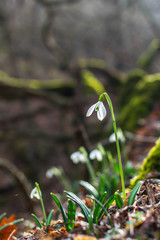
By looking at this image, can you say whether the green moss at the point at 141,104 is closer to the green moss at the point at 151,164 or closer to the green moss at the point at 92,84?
the green moss at the point at 92,84

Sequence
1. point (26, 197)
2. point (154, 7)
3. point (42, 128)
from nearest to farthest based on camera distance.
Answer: point (26, 197), point (42, 128), point (154, 7)

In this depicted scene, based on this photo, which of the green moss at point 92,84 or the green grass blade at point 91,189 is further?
the green moss at point 92,84

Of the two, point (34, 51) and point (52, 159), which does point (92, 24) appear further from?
point (52, 159)

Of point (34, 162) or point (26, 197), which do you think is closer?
point (26, 197)

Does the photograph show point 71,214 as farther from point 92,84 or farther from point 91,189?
point 92,84

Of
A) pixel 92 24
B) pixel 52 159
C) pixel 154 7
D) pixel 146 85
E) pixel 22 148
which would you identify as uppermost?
pixel 92 24

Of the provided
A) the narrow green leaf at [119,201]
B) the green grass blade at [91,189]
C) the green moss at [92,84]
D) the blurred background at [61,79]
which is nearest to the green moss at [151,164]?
the green grass blade at [91,189]

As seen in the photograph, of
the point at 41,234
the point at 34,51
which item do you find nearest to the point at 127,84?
the point at 41,234

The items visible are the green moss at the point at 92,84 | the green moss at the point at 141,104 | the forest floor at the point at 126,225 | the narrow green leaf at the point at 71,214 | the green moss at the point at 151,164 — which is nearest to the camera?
the forest floor at the point at 126,225
